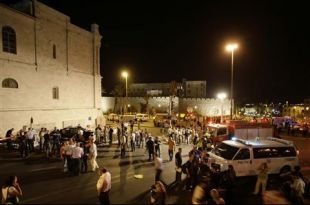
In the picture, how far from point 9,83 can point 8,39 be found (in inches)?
162

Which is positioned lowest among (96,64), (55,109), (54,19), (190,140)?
(190,140)

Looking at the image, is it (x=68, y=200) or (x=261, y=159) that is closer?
(x=68, y=200)

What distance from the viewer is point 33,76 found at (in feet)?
88.6

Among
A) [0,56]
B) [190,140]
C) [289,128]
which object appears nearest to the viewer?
[0,56]

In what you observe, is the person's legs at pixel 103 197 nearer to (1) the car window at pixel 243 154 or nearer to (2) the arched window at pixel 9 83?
(1) the car window at pixel 243 154

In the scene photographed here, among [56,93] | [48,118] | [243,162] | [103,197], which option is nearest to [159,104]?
[56,93]

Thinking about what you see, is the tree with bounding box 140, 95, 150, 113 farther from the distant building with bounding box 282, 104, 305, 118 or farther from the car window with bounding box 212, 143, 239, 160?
the car window with bounding box 212, 143, 239, 160

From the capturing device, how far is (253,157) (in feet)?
42.8

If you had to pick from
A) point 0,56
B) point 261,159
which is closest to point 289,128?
point 261,159

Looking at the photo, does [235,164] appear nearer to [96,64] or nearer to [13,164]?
[13,164]

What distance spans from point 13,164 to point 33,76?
13.6 meters

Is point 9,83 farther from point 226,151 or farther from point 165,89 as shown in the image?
point 165,89

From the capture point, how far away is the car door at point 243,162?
12.7 meters

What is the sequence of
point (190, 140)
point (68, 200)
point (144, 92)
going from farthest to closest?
point (144, 92) → point (190, 140) → point (68, 200)
